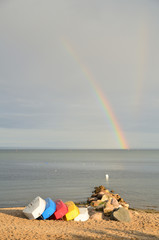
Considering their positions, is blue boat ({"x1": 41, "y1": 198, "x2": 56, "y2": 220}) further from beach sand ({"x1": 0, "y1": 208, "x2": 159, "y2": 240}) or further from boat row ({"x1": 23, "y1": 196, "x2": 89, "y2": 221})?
beach sand ({"x1": 0, "y1": 208, "x2": 159, "y2": 240})

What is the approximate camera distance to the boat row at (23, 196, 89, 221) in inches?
625

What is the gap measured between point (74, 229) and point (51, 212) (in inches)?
107

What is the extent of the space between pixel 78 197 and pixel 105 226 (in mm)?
18264

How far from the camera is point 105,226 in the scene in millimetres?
14836

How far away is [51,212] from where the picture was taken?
53.1ft

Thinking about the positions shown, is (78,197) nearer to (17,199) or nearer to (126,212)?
(17,199)

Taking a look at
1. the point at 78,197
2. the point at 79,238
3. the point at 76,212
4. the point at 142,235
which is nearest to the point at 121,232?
the point at 142,235

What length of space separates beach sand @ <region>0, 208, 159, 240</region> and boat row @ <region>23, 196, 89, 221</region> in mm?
416

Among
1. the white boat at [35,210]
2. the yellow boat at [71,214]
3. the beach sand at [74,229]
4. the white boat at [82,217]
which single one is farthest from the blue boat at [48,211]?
the white boat at [82,217]

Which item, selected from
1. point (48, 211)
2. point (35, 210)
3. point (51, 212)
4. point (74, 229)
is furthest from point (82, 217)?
point (35, 210)

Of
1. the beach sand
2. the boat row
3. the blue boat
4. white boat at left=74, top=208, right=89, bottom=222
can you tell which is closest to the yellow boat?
the boat row

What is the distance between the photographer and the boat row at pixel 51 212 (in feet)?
52.1

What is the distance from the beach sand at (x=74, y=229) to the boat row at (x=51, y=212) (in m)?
0.42

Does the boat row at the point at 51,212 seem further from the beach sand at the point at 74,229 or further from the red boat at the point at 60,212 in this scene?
the beach sand at the point at 74,229
